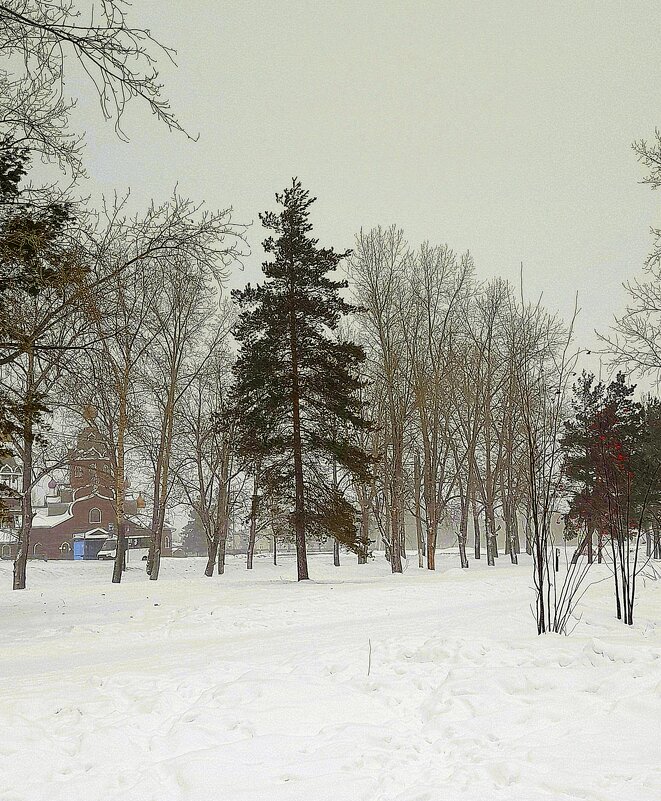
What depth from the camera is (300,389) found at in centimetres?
2052

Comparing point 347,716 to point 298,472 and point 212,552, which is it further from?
point 212,552

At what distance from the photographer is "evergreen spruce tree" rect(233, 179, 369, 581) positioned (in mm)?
20203

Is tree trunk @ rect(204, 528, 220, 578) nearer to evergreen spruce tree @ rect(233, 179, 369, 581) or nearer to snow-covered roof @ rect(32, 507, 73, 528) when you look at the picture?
evergreen spruce tree @ rect(233, 179, 369, 581)

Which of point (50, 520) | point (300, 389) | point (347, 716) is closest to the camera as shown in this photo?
point (347, 716)

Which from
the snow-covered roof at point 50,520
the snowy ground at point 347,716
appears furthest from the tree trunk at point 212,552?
the snow-covered roof at point 50,520

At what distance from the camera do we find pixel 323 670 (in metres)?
5.95

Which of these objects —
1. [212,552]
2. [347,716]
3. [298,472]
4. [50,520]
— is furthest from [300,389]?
[50,520]

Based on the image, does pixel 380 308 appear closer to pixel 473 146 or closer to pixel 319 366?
pixel 319 366

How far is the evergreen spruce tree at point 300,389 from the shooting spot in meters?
20.2

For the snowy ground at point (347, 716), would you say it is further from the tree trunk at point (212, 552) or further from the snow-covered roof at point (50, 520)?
the snow-covered roof at point (50, 520)

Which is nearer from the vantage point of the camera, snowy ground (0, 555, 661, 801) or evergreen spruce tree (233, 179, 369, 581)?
snowy ground (0, 555, 661, 801)

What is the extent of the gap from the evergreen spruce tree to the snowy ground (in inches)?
441

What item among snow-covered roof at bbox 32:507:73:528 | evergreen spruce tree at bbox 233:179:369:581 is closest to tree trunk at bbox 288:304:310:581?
evergreen spruce tree at bbox 233:179:369:581

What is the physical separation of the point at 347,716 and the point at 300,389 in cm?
1610
